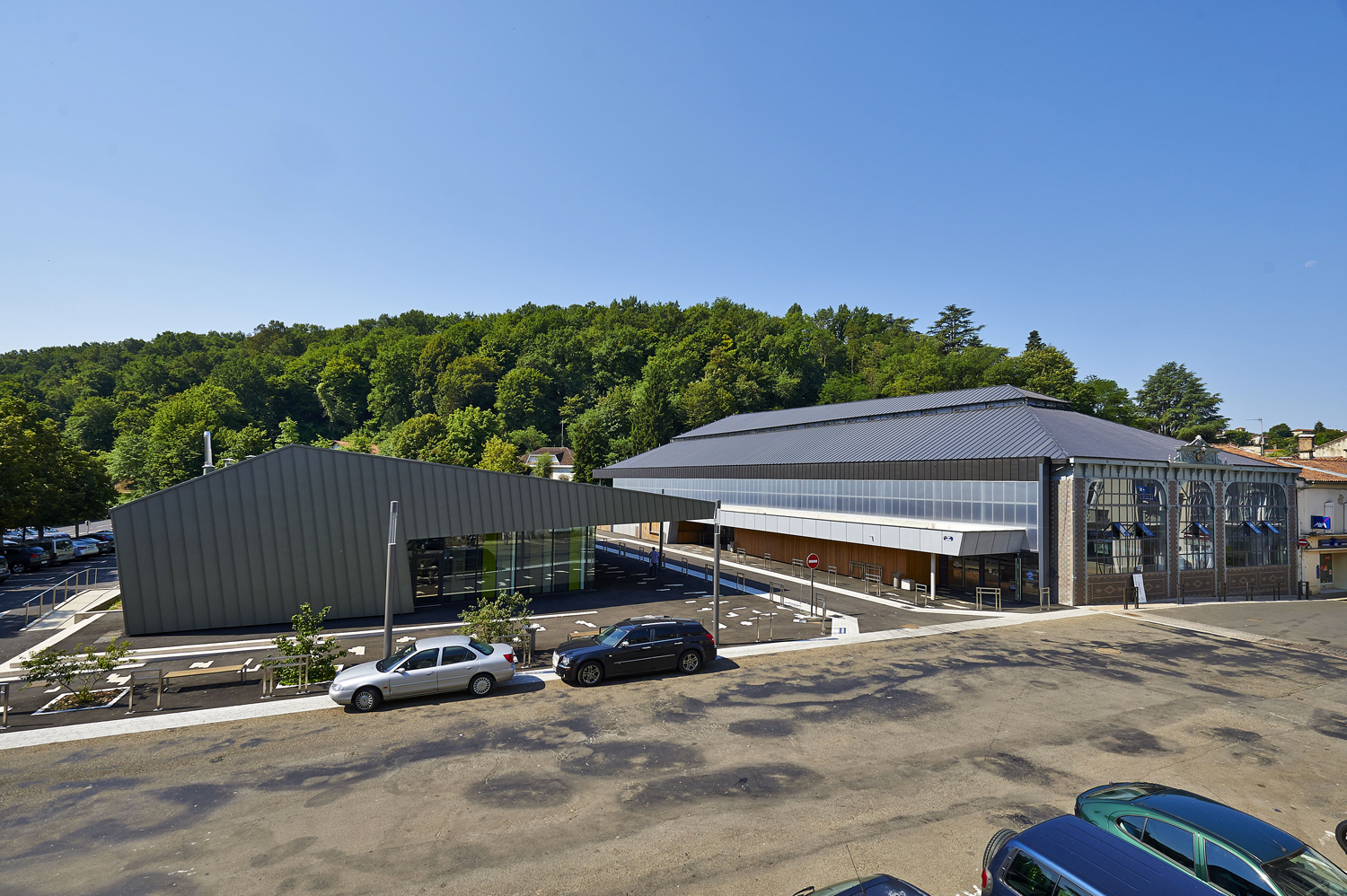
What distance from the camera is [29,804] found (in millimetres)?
10781

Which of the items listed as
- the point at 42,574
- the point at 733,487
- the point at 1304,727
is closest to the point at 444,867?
the point at 1304,727

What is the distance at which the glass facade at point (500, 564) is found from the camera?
27.5 meters

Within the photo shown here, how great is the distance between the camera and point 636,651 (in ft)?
59.4

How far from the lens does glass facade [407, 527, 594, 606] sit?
27.5 metres

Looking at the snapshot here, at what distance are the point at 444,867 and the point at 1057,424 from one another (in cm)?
3779

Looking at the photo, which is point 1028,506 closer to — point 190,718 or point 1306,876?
point 1306,876

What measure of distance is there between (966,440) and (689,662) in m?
26.1

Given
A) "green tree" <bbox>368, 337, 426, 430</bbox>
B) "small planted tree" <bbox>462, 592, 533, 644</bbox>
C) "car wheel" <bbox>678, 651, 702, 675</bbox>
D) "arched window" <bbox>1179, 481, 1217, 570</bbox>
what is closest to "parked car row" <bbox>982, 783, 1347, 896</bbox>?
"car wheel" <bbox>678, 651, 702, 675</bbox>

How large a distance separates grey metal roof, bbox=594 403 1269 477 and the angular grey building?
0.15 metres

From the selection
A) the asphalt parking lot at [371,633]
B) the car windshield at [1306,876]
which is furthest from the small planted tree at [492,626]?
the car windshield at [1306,876]

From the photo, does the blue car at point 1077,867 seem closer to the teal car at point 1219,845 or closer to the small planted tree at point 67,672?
the teal car at point 1219,845

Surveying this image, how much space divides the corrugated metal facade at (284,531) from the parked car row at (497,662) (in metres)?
8.90

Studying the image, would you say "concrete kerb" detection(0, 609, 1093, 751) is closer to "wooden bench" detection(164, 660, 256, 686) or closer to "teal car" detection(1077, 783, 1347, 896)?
"wooden bench" detection(164, 660, 256, 686)

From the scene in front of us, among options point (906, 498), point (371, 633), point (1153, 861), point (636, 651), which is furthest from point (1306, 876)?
point (906, 498)
